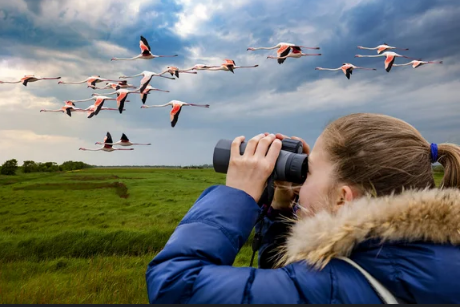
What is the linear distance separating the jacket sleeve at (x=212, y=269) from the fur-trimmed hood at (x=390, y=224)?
0.13 m

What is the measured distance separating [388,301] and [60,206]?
1833 centimetres

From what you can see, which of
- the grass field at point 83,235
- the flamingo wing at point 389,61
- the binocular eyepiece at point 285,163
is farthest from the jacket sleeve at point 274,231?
the grass field at point 83,235

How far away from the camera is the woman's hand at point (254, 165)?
117 cm

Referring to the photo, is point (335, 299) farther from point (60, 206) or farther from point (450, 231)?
point (60, 206)

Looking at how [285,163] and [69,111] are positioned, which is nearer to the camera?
[285,163]

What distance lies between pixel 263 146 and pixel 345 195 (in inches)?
12.4

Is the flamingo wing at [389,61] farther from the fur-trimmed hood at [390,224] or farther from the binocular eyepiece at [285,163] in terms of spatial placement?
the fur-trimmed hood at [390,224]

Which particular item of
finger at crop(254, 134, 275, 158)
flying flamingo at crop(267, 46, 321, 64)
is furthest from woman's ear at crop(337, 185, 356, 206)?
flying flamingo at crop(267, 46, 321, 64)

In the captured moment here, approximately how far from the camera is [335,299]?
0.93 metres

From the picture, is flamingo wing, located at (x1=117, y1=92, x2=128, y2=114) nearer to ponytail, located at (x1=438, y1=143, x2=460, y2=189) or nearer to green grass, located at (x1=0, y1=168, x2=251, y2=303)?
green grass, located at (x1=0, y1=168, x2=251, y2=303)

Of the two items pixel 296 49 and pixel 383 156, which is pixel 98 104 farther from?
pixel 383 156

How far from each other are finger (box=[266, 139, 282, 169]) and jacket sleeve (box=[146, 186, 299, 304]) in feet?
0.68

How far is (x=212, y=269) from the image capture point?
0.97 metres

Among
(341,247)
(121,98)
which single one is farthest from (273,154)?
(121,98)
